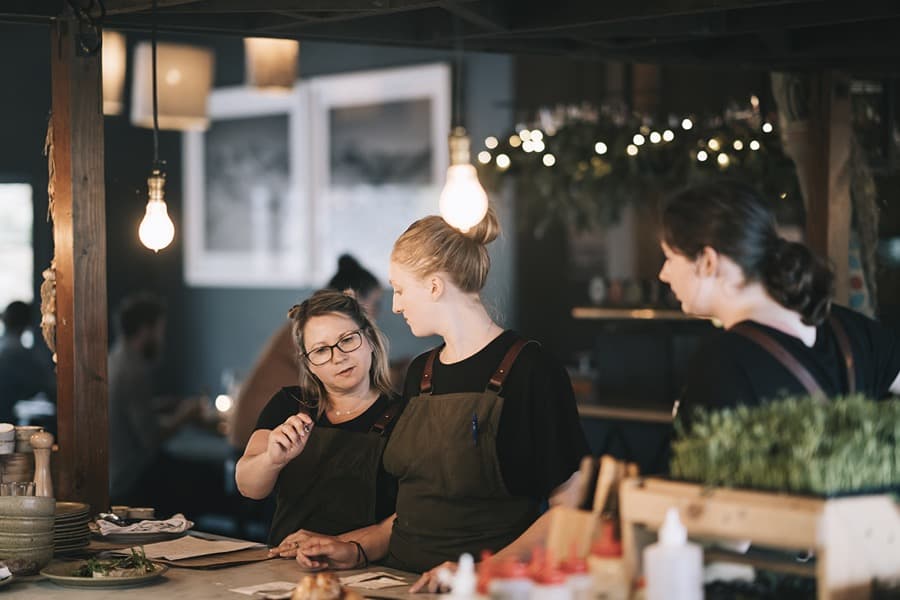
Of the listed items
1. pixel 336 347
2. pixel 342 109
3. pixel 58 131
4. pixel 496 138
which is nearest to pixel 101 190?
pixel 58 131

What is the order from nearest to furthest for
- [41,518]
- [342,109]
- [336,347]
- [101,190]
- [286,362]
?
[41,518], [336,347], [101,190], [286,362], [342,109]

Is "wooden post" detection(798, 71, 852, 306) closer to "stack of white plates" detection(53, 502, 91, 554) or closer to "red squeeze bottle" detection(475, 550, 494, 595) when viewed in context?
"stack of white plates" detection(53, 502, 91, 554)

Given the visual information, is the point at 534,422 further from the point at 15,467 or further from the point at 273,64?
the point at 273,64

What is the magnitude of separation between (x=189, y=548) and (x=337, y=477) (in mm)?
453

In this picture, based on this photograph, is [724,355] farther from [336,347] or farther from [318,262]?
[318,262]

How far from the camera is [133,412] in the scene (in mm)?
7469

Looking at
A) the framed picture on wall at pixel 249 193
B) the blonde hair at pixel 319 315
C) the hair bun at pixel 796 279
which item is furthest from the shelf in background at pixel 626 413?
the hair bun at pixel 796 279

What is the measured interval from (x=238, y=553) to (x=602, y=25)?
2126mm

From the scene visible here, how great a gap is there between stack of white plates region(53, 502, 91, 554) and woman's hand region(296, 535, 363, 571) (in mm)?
680

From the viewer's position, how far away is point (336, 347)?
3.88 metres

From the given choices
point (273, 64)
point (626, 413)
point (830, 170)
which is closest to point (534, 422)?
point (830, 170)

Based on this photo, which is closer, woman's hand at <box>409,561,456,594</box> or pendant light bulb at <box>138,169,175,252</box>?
woman's hand at <box>409,561,456,594</box>

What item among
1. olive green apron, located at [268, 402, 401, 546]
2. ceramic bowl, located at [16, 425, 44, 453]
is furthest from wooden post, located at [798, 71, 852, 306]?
ceramic bowl, located at [16, 425, 44, 453]

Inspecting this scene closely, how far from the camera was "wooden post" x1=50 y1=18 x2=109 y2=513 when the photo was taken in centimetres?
436
